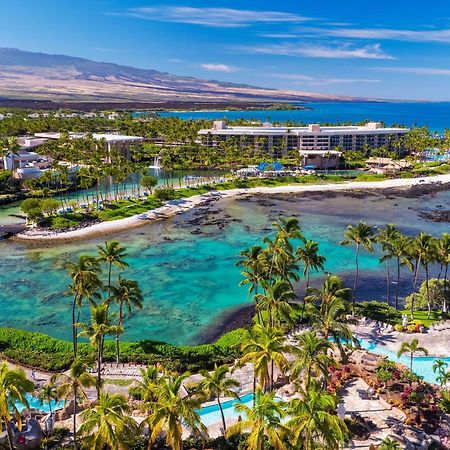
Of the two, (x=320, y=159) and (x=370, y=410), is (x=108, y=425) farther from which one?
(x=320, y=159)

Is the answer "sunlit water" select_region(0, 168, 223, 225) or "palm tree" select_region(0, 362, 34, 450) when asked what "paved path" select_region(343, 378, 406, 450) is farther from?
"sunlit water" select_region(0, 168, 223, 225)

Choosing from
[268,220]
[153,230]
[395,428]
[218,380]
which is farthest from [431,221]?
[218,380]

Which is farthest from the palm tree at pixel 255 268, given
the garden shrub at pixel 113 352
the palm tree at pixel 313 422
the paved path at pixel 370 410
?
the palm tree at pixel 313 422

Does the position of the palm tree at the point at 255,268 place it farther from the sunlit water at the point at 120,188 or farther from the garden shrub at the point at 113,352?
the sunlit water at the point at 120,188

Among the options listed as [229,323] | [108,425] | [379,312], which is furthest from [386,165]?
[108,425]

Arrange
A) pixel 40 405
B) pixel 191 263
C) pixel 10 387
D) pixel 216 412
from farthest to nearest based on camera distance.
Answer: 1. pixel 191 263
2. pixel 40 405
3. pixel 216 412
4. pixel 10 387

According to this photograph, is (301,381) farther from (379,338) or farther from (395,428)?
(379,338)

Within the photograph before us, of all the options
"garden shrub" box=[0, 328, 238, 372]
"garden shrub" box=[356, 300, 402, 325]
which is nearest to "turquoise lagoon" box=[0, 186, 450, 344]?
"garden shrub" box=[0, 328, 238, 372]
